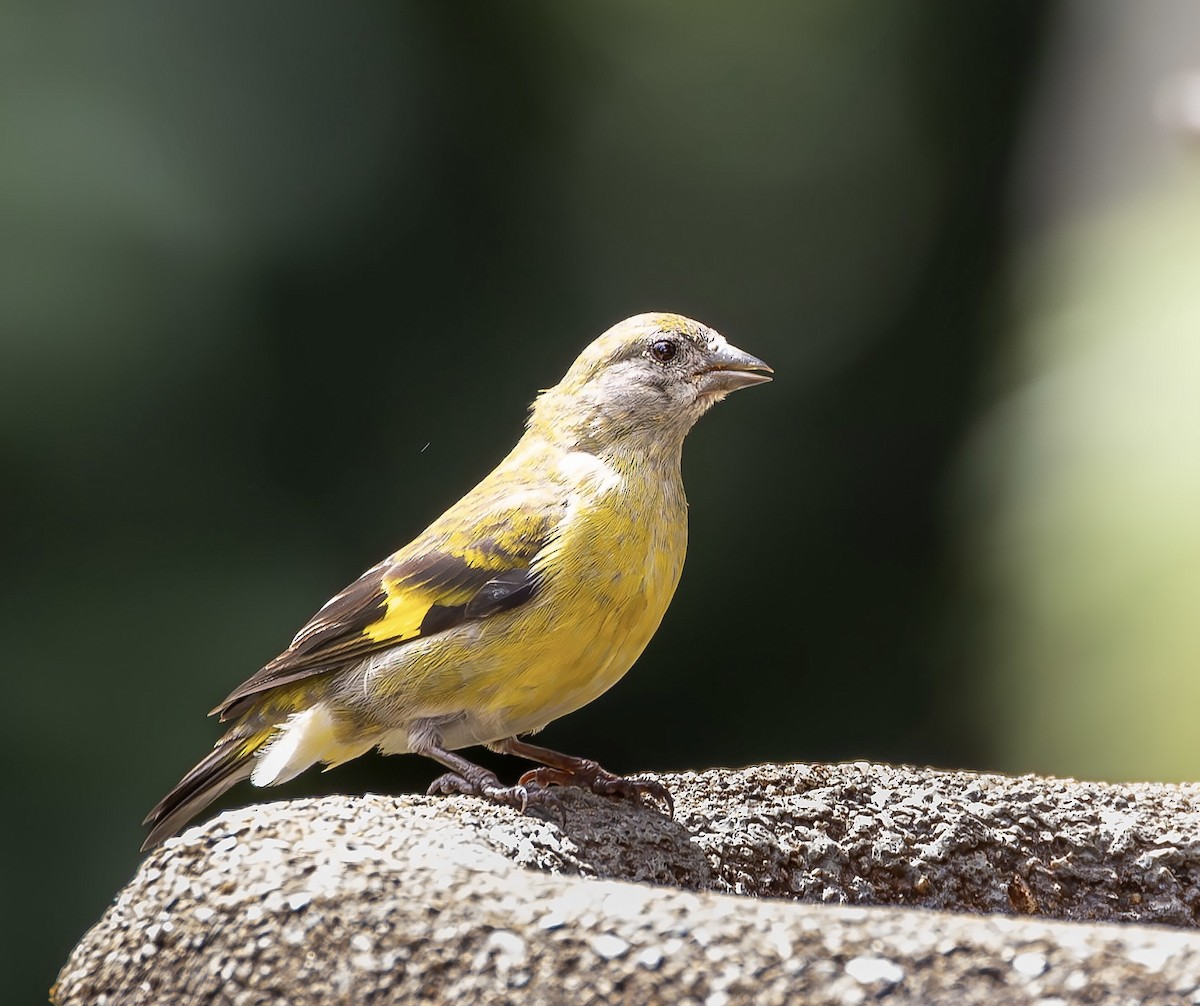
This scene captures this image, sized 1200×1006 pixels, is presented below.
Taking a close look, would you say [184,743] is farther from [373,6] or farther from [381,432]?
[373,6]

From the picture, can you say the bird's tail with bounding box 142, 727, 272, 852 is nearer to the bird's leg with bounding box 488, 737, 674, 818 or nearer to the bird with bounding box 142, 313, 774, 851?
the bird with bounding box 142, 313, 774, 851

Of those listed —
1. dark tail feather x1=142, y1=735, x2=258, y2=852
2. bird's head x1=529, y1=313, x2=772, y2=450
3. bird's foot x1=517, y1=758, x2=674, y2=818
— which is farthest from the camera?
bird's head x1=529, y1=313, x2=772, y2=450

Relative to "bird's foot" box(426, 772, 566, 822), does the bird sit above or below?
above

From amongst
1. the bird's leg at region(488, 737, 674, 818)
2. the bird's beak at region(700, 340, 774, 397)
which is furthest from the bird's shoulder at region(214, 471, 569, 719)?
the bird's beak at region(700, 340, 774, 397)

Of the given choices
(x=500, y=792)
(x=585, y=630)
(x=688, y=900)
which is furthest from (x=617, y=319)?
(x=688, y=900)

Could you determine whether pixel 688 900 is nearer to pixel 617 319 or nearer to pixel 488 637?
pixel 488 637

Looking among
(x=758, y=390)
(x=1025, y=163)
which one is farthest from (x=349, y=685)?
(x=1025, y=163)

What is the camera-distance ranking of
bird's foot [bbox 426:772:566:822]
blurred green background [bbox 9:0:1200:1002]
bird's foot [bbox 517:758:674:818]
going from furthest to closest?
blurred green background [bbox 9:0:1200:1002] → bird's foot [bbox 517:758:674:818] → bird's foot [bbox 426:772:566:822]
